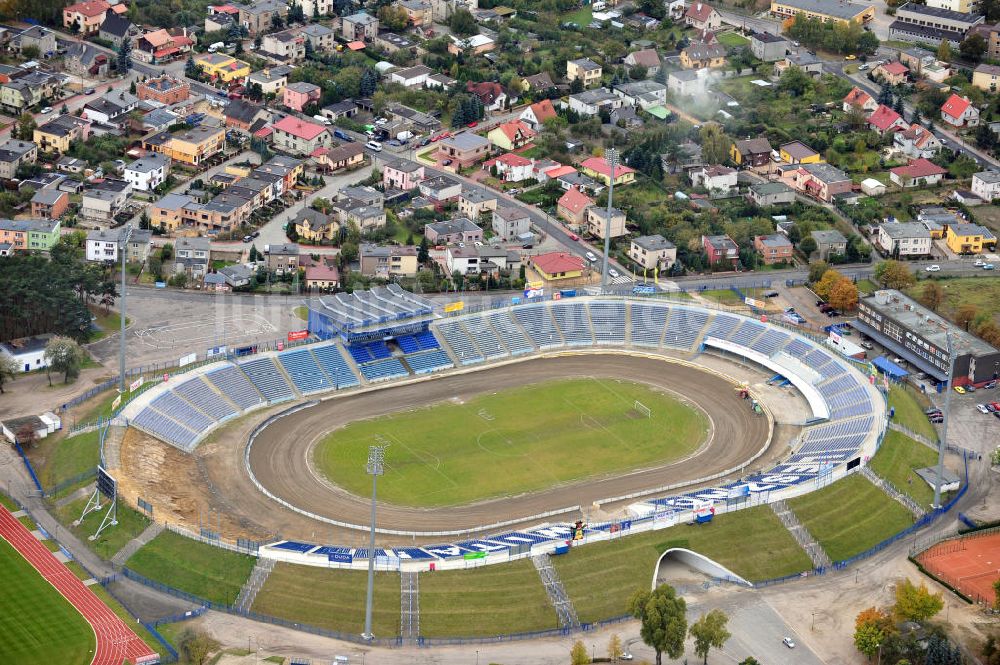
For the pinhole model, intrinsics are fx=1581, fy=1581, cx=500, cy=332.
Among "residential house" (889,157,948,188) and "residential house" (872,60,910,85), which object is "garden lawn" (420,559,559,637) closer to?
"residential house" (889,157,948,188)

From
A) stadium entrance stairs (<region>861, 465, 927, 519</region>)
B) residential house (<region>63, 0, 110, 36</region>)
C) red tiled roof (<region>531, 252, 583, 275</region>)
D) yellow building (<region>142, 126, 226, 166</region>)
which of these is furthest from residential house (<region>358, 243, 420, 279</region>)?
residential house (<region>63, 0, 110, 36</region>)

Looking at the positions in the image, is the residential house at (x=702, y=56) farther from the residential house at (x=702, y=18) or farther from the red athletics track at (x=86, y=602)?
the red athletics track at (x=86, y=602)

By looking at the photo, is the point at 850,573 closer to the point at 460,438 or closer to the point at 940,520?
the point at 940,520

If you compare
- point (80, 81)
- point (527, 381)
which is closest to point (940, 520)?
point (527, 381)

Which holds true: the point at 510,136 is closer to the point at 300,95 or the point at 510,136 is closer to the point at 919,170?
the point at 300,95

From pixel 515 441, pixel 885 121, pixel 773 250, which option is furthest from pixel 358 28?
pixel 515 441

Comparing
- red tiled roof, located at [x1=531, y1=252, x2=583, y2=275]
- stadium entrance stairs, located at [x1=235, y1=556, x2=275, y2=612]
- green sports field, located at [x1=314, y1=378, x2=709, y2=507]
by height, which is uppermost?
red tiled roof, located at [x1=531, y1=252, x2=583, y2=275]
